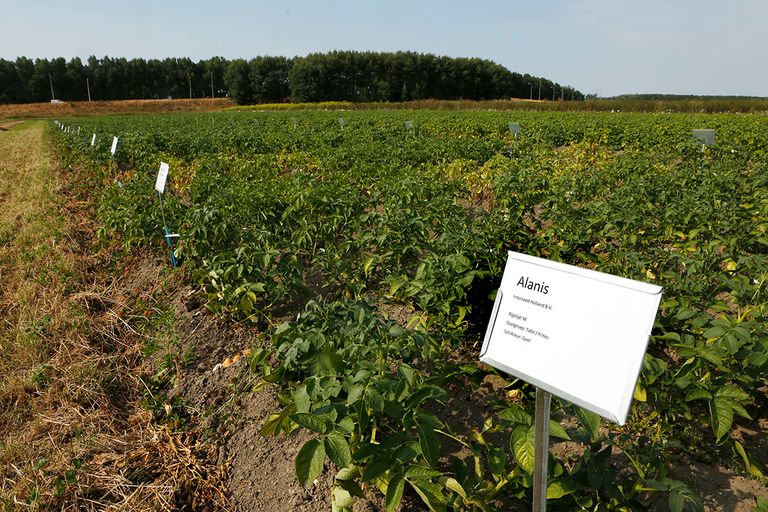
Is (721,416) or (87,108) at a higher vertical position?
(87,108)

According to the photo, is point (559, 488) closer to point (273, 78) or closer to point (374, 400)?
point (374, 400)

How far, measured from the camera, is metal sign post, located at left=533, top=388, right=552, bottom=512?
4.10 feet

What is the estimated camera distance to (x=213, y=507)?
82.3 inches

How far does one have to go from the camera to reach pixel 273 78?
61.5 meters

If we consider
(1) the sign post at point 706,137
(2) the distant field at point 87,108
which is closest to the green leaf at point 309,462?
(1) the sign post at point 706,137

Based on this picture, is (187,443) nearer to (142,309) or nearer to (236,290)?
(236,290)

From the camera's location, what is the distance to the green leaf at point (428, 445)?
1444 mm

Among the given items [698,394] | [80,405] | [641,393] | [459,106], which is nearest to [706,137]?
[641,393]

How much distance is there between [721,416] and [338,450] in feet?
4.56

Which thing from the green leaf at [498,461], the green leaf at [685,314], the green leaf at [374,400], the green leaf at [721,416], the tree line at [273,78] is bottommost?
the green leaf at [498,461]

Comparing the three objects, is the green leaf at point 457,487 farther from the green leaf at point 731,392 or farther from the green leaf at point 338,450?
the green leaf at point 731,392

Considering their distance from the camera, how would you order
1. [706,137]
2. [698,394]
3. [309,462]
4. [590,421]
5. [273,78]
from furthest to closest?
[273,78] < [706,137] < [698,394] < [590,421] < [309,462]

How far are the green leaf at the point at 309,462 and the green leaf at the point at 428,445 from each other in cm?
30

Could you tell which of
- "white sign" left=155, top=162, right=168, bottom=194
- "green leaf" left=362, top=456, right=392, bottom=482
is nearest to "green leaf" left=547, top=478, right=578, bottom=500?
"green leaf" left=362, top=456, right=392, bottom=482
